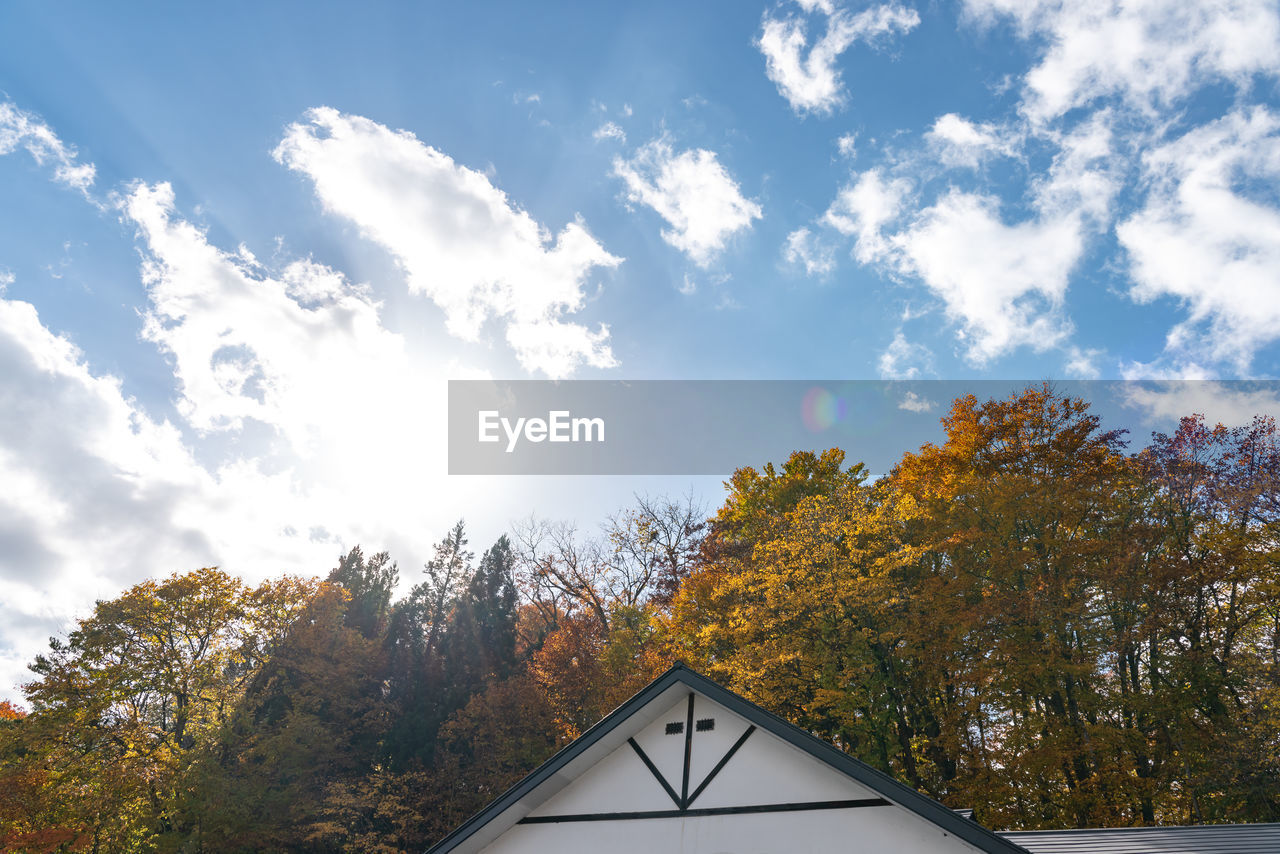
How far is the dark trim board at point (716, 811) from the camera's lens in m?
7.98

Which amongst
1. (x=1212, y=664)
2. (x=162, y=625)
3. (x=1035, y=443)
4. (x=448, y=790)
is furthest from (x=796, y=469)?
(x=162, y=625)

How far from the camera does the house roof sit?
7.84m

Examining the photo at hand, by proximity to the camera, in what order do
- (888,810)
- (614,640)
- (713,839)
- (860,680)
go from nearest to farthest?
(888,810), (713,839), (860,680), (614,640)

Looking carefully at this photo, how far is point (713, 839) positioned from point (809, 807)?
1306mm

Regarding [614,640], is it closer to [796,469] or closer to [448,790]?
[448,790]

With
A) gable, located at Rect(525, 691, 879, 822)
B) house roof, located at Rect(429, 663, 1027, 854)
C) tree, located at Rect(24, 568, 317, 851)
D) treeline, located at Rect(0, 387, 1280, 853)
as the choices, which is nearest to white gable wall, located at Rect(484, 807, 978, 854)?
gable, located at Rect(525, 691, 879, 822)

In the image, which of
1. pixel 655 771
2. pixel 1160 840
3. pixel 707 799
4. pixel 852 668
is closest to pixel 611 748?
pixel 655 771

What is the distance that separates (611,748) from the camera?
9398 millimetres

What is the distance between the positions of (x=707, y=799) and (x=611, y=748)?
153 cm

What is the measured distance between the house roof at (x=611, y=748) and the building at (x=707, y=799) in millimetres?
19

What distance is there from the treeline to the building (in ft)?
37.8

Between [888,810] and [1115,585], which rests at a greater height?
[1115,585]

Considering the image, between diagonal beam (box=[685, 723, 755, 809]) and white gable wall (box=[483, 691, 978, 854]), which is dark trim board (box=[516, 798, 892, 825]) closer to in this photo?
white gable wall (box=[483, 691, 978, 854])

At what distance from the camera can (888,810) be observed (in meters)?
7.81
